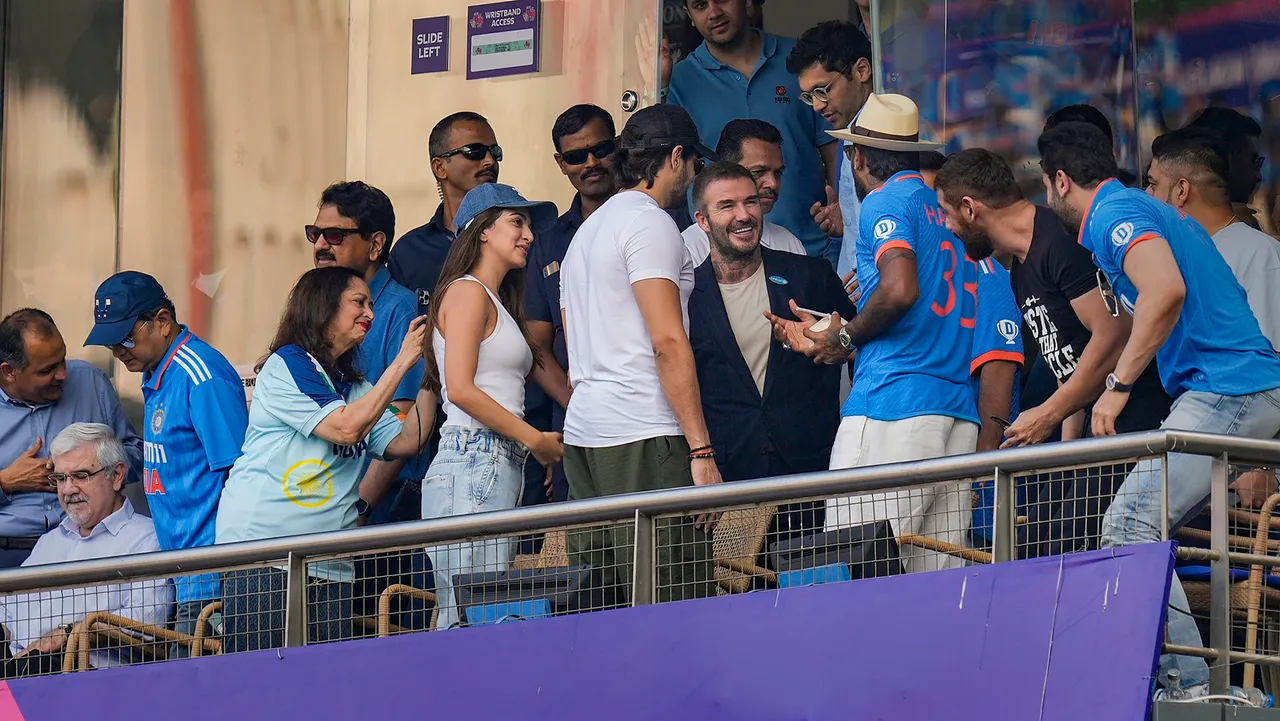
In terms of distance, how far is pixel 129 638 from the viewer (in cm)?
625

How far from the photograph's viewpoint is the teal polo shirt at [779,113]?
841 centimetres

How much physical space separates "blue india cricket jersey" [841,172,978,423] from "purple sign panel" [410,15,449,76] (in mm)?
4544

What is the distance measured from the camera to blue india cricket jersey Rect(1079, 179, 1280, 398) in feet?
19.1

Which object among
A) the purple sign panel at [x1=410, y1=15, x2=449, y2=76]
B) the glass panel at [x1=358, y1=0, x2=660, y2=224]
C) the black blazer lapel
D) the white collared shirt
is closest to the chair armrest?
the black blazer lapel

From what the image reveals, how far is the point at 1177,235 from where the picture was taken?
5906 millimetres

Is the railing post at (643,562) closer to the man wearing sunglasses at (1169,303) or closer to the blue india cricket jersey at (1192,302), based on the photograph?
the man wearing sunglasses at (1169,303)

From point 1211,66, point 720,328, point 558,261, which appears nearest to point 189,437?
point 558,261

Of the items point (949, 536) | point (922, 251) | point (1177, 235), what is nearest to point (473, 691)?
point (949, 536)

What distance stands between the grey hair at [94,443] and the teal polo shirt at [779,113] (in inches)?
117

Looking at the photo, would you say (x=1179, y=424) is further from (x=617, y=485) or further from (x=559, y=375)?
(x=559, y=375)

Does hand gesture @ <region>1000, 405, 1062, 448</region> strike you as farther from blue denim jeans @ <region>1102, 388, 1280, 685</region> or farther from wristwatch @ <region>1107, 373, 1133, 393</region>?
blue denim jeans @ <region>1102, 388, 1280, 685</region>

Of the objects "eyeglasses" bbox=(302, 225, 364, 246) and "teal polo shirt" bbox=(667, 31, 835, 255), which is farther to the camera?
"teal polo shirt" bbox=(667, 31, 835, 255)

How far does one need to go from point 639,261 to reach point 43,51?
6.14 metres

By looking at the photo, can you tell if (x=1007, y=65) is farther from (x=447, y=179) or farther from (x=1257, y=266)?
(x=447, y=179)
